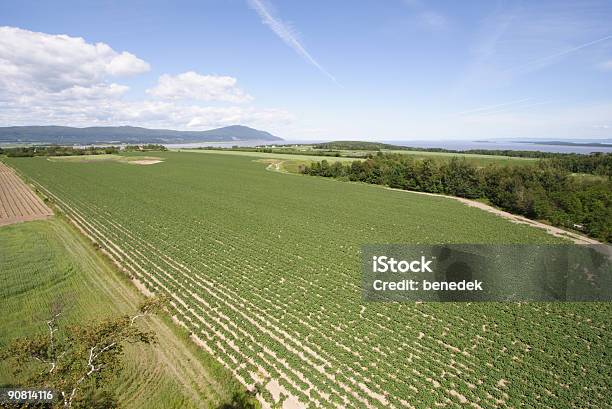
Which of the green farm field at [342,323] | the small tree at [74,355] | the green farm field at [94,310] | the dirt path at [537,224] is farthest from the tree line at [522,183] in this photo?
the small tree at [74,355]

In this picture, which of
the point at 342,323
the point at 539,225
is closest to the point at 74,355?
the point at 342,323

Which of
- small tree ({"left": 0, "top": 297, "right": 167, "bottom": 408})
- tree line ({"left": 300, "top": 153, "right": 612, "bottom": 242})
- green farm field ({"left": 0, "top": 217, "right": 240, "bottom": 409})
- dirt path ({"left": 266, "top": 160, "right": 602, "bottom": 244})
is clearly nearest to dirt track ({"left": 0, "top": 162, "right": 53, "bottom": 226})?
green farm field ({"left": 0, "top": 217, "right": 240, "bottom": 409})

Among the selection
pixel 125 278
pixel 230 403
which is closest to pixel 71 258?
pixel 125 278

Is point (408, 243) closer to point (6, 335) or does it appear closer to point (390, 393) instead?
point (390, 393)

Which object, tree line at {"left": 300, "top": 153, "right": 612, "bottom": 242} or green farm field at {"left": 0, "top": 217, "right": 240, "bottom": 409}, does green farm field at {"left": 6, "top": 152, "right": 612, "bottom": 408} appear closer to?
green farm field at {"left": 0, "top": 217, "right": 240, "bottom": 409}

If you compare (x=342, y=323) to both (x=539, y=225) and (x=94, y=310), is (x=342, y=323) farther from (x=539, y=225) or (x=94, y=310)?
(x=539, y=225)

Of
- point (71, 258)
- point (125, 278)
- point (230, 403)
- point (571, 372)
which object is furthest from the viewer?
point (71, 258)
